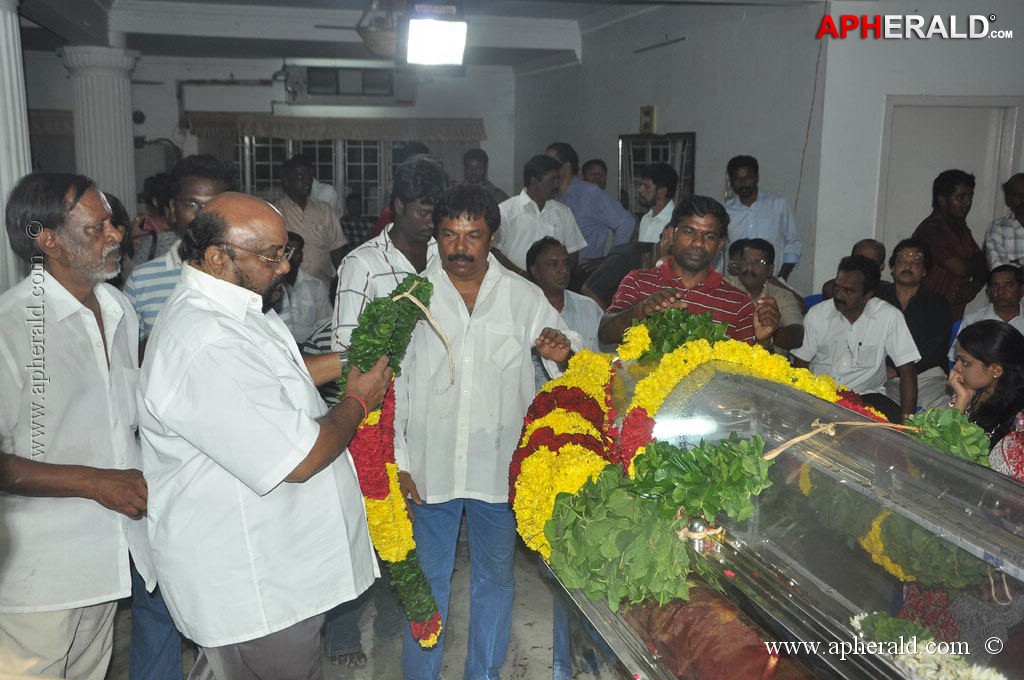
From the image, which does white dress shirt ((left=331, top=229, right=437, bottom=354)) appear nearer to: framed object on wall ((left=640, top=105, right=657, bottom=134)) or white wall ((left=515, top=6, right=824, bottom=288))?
white wall ((left=515, top=6, right=824, bottom=288))

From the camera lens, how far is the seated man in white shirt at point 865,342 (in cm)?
551

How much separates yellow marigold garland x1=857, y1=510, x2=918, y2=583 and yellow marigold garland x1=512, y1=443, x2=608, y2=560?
81 cm

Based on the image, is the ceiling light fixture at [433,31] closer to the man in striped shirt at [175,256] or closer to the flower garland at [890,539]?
the man in striped shirt at [175,256]

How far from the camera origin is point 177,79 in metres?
15.4

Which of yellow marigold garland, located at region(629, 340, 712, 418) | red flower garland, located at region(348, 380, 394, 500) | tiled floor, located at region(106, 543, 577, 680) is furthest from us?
tiled floor, located at region(106, 543, 577, 680)

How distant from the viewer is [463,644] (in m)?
4.43

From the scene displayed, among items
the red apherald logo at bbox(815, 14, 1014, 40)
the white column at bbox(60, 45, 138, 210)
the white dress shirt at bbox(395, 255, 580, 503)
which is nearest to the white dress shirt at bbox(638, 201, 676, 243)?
the red apherald logo at bbox(815, 14, 1014, 40)

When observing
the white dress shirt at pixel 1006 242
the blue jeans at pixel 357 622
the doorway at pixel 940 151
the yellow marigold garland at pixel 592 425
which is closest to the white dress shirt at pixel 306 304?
the blue jeans at pixel 357 622

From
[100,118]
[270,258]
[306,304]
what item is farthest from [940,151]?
[100,118]

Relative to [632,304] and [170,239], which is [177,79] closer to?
[170,239]

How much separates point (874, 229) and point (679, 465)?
22.4ft

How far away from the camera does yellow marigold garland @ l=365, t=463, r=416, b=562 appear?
3207mm

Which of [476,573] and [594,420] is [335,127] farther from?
[594,420]

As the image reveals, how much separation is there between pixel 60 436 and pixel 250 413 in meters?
0.90
